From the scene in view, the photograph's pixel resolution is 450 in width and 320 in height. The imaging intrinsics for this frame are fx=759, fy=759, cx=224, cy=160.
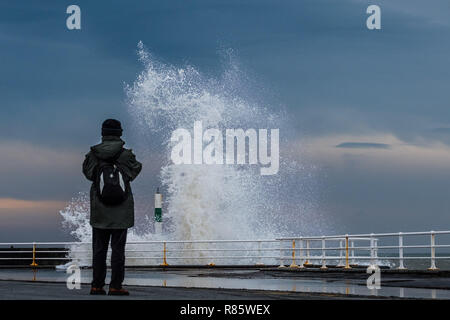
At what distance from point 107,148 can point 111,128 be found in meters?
0.27

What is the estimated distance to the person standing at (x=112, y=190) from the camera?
9.40 m

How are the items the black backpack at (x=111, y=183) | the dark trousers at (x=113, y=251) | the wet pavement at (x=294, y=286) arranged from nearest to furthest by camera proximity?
the black backpack at (x=111, y=183), the dark trousers at (x=113, y=251), the wet pavement at (x=294, y=286)

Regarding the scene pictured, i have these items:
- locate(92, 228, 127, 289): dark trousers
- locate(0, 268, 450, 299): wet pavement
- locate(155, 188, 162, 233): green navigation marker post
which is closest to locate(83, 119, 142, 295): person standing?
locate(92, 228, 127, 289): dark trousers

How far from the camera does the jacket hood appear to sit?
31.0 feet

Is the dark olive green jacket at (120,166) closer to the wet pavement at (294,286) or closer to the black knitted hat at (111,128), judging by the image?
the black knitted hat at (111,128)

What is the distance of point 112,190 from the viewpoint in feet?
30.7

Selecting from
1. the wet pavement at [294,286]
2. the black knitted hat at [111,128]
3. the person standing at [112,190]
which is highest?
the black knitted hat at [111,128]

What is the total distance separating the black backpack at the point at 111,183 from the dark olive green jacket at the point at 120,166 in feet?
0.18

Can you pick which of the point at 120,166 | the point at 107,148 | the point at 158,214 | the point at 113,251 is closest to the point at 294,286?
the point at 113,251

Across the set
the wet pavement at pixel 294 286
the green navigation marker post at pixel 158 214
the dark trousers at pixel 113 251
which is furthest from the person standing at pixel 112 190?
the green navigation marker post at pixel 158 214

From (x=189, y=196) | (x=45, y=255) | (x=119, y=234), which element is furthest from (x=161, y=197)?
(x=119, y=234)

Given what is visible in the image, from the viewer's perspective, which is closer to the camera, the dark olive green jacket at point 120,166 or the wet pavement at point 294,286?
the dark olive green jacket at point 120,166
